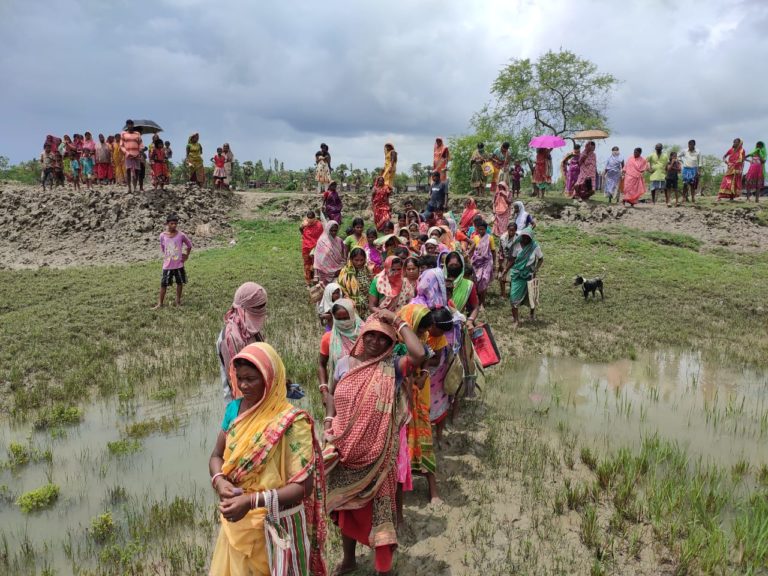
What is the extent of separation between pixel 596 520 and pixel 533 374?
336 cm

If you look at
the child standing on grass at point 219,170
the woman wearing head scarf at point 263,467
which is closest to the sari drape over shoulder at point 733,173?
the child standing on grass at point 219,170

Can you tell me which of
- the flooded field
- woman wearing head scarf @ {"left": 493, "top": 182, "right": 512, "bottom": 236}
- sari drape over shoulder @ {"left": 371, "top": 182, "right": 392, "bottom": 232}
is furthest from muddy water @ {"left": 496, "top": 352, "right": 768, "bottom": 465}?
sari drape over shoulder @ {"left": 371, "top": 182, "right": 392, "bottom": 232}

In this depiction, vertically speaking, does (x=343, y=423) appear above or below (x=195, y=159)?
below

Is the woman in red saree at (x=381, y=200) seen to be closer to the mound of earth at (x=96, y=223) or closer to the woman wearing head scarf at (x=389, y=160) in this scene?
the woman wearing head scarf at (x=389, y=160)

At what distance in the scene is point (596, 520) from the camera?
11.8 feet

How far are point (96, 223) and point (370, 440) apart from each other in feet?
57.1

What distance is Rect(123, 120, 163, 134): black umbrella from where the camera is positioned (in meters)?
18.7

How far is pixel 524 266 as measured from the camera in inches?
344

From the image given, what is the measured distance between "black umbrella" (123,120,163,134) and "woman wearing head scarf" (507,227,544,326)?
15.5 metres

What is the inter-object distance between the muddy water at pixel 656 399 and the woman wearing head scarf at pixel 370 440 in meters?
2.80

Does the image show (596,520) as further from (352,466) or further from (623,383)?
(623,383)

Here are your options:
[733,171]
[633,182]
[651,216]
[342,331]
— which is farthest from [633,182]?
[342,331]

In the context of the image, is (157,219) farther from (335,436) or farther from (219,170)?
(335,436)

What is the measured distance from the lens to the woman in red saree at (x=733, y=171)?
54.2 ft
